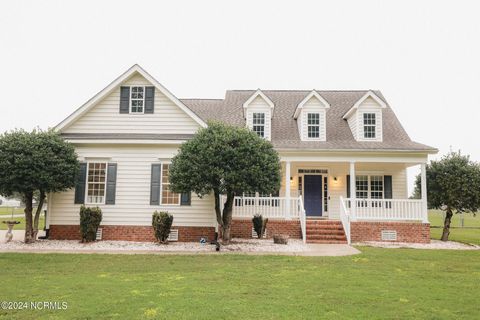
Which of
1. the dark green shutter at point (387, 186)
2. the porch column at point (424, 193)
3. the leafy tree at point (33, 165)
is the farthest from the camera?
the dark green shutter at point (387, 186)

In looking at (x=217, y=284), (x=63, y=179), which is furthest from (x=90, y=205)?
(x=217, y=284)

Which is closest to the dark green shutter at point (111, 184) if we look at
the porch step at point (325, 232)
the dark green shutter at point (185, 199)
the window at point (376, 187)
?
the dark green shutter at point (185, 199)

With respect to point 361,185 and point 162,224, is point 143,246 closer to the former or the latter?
point 162,224

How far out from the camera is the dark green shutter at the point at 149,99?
15.8 metres

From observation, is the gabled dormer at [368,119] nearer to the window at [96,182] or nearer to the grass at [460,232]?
the grass at [460,232]

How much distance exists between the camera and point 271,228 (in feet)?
52.5

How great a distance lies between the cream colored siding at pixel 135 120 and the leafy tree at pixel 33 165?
1763 millimetres

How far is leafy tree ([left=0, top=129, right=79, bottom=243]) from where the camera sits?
1295 centimetres

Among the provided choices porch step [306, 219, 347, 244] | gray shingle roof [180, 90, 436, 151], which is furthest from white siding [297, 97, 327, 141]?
porch step [306, 219, 347, 244]

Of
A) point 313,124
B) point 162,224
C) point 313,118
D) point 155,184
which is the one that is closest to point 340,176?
point 313,124

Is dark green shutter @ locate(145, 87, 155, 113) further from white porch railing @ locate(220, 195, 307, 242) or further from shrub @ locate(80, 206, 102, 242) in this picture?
white porch railing @ locate(220, 195, 307, 242)

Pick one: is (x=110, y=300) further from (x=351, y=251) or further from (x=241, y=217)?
(x=241, y=217)

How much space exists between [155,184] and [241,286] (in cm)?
883

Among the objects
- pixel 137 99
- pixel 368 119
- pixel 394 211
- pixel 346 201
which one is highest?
pixel 137 99
